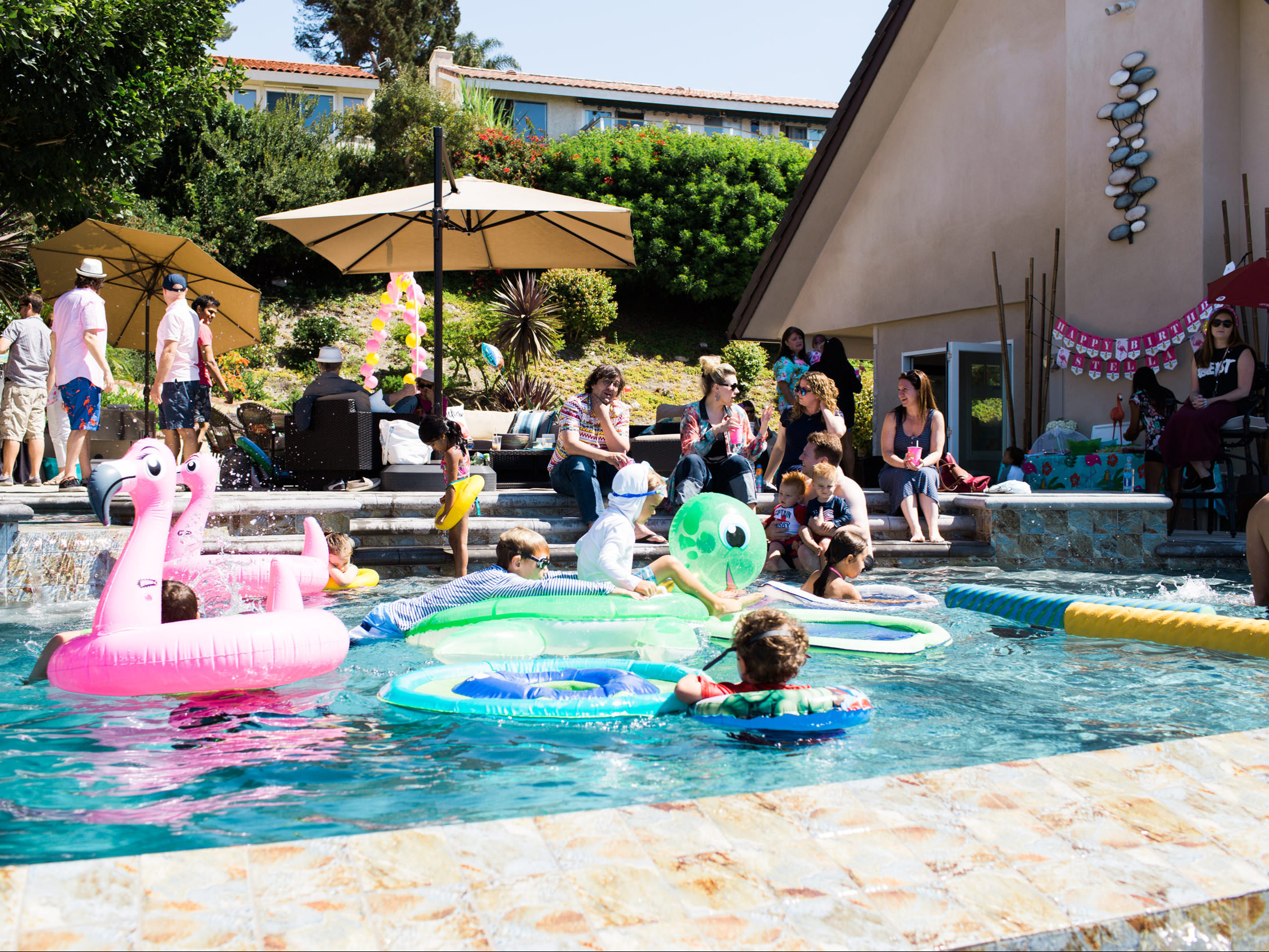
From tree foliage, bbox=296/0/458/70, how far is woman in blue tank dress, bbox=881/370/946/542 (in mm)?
35611

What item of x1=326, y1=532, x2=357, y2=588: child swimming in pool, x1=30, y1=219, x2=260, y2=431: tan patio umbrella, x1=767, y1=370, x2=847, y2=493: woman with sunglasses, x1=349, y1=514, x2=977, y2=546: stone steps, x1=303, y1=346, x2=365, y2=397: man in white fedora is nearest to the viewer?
x1=326, y1=532, x2=357, y2=588: child swimming in pool

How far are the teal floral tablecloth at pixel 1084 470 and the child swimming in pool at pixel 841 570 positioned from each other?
189 inches

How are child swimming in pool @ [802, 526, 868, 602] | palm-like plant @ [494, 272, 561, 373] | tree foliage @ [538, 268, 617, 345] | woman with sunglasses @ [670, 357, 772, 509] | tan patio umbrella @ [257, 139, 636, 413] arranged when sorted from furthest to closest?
tree foliage @ [538, 268, 617, 345], palm-like plant @ [494, 272, 561, 373], tan patio umbrella @ [257, 139, 636, 413], woman with sunglasses @ [670, 357, 772, 509], child swimming in pool @ [802, 526, 868, 602]

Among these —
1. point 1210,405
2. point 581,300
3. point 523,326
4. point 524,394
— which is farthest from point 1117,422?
point 581,300

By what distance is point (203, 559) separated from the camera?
233 inches

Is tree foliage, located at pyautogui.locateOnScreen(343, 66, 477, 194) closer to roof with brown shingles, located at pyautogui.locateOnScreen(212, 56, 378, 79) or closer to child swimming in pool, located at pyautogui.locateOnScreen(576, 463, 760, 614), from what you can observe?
roof with brown shingles, located at pyautogui.locateOnScreen(212, 56, 378, 79)

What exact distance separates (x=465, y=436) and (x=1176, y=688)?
16.0 ft

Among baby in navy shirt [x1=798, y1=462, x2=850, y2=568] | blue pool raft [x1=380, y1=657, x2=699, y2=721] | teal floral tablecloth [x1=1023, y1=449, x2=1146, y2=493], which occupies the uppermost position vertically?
teal floral tablecloth [x1=1023, y1=449, x2=1146, y2=493]

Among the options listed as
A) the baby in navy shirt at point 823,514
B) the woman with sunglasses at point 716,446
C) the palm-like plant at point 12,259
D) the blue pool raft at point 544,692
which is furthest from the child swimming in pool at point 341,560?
the palm-like plant at point 12,259

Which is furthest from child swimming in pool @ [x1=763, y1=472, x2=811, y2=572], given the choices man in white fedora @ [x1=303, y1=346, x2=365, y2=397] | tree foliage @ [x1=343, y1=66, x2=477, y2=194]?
tree foliage @ [x1=343, y1=66, x2=477, y2=194]

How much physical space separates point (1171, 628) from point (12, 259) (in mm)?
18513

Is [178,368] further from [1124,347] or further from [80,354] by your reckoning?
[1124,347]

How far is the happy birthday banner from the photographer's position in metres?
10.5

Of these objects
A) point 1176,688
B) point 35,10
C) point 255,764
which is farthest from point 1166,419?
point 35,10
